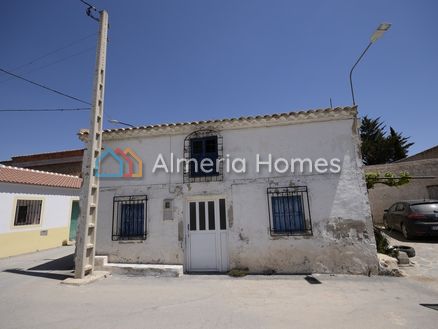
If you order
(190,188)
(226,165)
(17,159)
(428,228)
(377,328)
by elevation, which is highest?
(17,159)

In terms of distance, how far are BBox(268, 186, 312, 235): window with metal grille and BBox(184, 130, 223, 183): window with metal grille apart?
1.76 m

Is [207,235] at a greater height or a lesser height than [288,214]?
lesser

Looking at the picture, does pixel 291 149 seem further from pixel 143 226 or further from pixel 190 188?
pixel 143 226

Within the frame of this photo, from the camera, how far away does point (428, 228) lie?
8500 mm

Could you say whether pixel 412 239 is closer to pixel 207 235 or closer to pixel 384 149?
pixel 207 235

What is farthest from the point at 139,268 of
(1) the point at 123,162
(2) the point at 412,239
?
(2) the point at 412,239

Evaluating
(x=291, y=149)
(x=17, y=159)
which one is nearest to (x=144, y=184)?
(x=291, y=149)

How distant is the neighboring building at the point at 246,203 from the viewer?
257 inches

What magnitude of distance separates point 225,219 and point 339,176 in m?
3.49

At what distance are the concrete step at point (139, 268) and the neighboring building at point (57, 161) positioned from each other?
12.8 meters

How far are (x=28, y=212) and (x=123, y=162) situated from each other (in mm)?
7007

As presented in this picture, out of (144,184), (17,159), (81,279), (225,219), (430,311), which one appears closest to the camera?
(430,311)

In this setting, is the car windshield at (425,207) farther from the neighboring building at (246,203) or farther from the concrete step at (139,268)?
the concrete step at (139,268)

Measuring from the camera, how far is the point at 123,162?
26.0 feet
